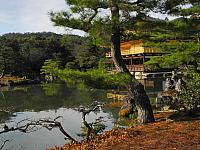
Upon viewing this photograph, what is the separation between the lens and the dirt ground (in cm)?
571

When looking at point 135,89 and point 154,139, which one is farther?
point 135,89

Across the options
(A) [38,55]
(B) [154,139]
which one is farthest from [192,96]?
(A) [38,55]

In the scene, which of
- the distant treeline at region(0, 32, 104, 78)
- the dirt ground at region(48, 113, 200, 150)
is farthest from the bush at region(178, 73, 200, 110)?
the distant treeline at region(0, 32, 104, 78)

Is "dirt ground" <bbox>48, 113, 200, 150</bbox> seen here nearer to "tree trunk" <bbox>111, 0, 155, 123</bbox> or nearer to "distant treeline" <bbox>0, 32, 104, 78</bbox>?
"tree trunk" <bbox>111, 0, 155, 123</bbox>

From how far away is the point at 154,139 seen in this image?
6219 mm

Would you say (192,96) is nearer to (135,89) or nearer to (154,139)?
(135,89)

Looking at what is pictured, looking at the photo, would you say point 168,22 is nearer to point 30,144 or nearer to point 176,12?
point 176,12

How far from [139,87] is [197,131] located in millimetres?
2150

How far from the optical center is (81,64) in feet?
127

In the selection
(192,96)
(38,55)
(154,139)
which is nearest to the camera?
(154,139)

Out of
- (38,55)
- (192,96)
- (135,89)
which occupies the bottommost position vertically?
(192,96)

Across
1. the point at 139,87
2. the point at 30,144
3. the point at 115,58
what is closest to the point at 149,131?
the point at 139,87

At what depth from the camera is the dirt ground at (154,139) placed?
5.71m

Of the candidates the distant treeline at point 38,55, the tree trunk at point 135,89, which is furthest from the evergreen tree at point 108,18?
the distant treeline at point 38,55
